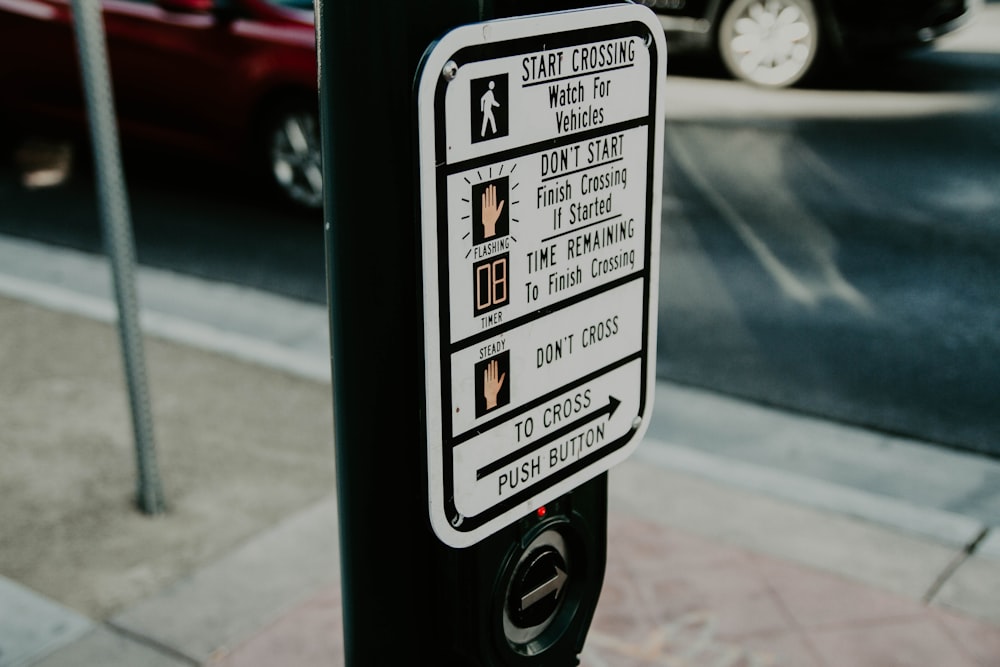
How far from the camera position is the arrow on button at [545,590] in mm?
1595

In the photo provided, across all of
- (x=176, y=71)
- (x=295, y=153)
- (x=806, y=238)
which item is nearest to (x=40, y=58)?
(x=176, y=71)

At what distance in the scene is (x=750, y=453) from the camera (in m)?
4.77

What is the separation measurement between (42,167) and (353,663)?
8.85 metres

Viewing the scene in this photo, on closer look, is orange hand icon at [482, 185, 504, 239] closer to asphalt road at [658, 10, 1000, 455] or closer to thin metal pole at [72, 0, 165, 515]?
thin metal pole at [72, 0, 165, 515]

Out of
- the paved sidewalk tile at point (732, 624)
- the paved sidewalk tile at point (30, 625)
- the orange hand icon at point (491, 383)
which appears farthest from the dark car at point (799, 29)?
the orange hand icon at point (491, 383)

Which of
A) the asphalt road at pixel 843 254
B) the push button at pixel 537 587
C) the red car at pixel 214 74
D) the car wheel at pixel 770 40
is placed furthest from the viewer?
the car wheel at pixel 770 40

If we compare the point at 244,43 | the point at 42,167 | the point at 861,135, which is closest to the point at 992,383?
the point at 861,135

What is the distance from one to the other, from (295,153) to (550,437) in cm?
655

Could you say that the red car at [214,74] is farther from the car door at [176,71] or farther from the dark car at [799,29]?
the dark car at [799,29]

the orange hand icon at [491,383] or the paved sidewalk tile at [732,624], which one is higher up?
the orange hand icon at [491,383]

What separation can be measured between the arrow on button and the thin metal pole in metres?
2.60

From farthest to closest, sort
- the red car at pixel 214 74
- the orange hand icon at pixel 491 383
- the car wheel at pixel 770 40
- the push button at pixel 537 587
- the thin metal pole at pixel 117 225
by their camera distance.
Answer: the car wheel at pixel 770 40 < the red car at pixel 214 74 < the thin metal pole at pixel 117 225 < the push button at pixel 537 587 < the orange hand icon at pixel 491 383

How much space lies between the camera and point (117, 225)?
388cm

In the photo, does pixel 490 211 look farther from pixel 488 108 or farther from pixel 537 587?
pixel 537 587
